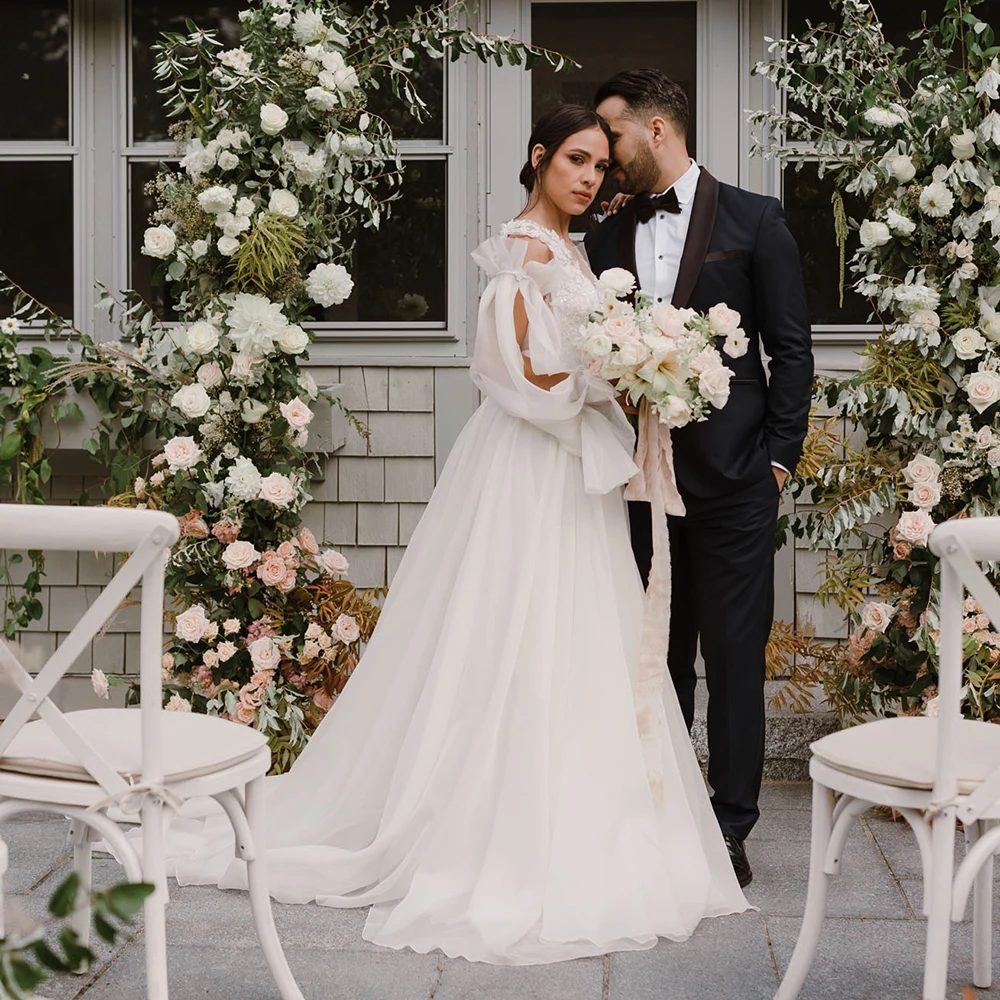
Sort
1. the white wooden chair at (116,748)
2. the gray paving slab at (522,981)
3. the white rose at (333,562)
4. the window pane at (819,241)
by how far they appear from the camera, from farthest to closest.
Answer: the window pane at (819,241) → the white rose at (333,562) → the gray paving slab at (522,981) → the white wooden chair at (116,748)

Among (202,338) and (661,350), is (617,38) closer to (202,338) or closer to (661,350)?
(202,338)

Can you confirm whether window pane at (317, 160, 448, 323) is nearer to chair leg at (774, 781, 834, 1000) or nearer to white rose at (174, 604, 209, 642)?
white rose at (174, 604, 209, 642)

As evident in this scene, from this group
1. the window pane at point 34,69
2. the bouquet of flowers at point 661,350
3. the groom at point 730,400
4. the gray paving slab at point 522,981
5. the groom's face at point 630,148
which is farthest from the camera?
the window pane at point 34,69

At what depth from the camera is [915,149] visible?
3.98 meters

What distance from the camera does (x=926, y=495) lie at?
3930 mm

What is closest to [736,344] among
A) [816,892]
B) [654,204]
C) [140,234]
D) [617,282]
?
[617,282]

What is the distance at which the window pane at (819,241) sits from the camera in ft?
16.2

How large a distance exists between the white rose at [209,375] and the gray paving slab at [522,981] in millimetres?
2216

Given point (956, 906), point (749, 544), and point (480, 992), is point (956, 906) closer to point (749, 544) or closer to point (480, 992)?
point (480, 992)

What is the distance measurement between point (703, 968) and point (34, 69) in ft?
13.9

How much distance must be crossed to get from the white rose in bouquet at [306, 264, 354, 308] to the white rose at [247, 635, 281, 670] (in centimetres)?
117

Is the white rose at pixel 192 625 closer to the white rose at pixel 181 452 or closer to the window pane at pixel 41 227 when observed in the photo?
the white rose at pixel 181 452

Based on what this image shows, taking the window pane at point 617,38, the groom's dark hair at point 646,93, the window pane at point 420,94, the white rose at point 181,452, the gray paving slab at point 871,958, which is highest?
the window pane at point 617,38

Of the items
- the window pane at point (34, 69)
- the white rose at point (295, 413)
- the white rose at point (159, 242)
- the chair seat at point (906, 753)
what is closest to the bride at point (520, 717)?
the chair seat at point (906, 753)
